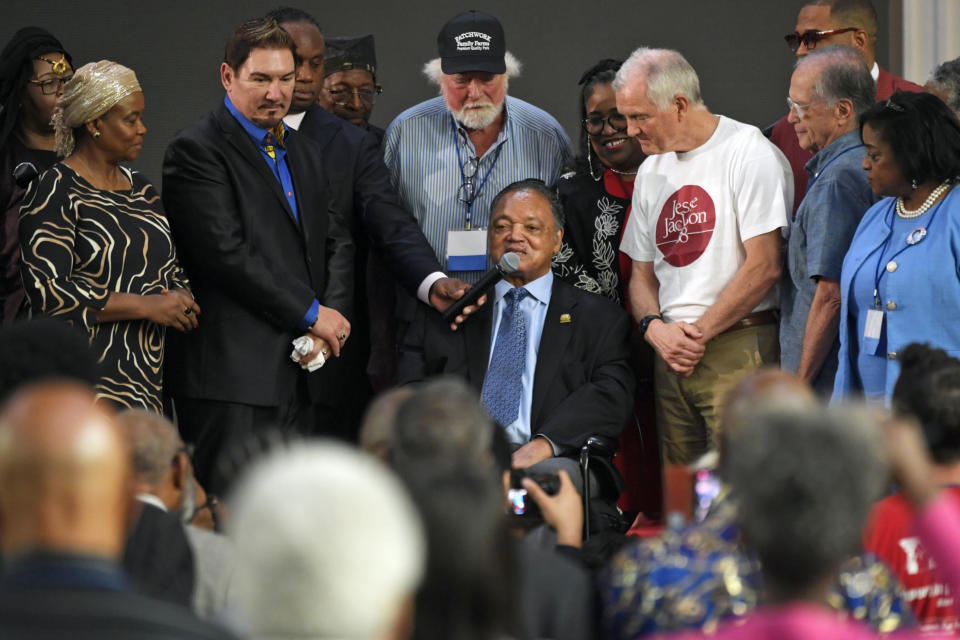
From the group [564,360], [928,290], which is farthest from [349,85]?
[928,290]

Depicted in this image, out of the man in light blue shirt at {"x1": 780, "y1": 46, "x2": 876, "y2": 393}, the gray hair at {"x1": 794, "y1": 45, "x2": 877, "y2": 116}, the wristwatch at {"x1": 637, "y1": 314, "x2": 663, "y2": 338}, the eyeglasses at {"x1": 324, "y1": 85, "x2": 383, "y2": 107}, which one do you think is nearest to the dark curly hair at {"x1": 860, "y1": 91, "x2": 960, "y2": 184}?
the man in light blue shirt at {"x1": 780, "y1": 46, "x2": 876, "y2": 393}

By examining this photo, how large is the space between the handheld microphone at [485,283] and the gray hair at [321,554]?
2.71 meters

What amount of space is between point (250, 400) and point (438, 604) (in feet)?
8.41

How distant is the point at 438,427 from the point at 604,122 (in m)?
2.69

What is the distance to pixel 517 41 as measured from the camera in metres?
6.27

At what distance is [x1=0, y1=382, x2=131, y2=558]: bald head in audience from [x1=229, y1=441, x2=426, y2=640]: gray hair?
0.20 meters

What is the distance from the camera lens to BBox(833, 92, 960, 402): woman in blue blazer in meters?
3.34

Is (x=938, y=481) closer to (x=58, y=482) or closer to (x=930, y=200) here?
(x=930, y=200)

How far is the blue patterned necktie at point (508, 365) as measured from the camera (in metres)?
3.94

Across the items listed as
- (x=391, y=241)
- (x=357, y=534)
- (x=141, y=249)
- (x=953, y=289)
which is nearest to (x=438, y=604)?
(x=357, y=534)

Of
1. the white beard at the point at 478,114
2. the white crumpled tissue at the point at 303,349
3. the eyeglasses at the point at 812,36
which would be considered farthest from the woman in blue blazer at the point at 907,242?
the white crumpled tissue at the point at 303,349

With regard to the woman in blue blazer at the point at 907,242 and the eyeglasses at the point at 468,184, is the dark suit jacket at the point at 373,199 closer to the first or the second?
the eyeglasses at the point at 468,184

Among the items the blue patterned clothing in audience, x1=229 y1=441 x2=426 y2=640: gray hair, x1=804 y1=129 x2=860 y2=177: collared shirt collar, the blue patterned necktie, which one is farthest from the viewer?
the blue patterned necktie

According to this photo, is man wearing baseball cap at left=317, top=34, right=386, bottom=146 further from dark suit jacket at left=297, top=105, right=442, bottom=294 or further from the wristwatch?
the wristwatch
